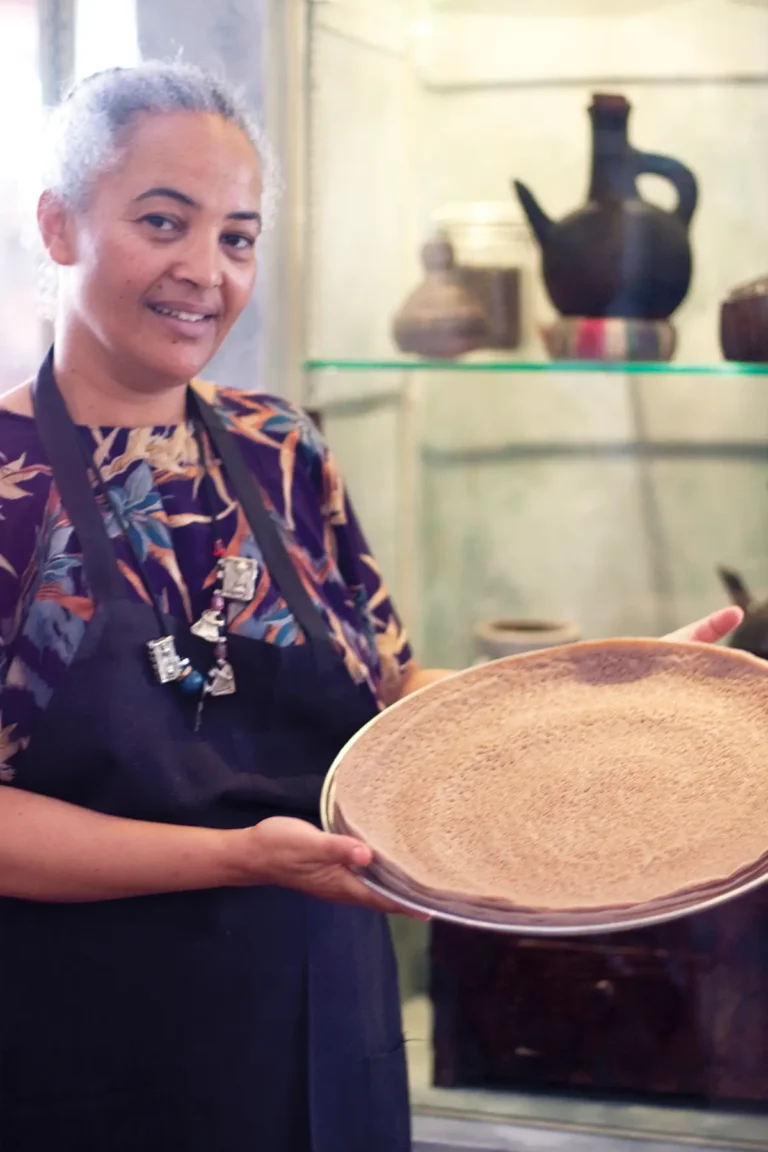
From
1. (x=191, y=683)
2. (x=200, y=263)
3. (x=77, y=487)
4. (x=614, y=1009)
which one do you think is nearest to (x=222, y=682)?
(x=191, y=683)

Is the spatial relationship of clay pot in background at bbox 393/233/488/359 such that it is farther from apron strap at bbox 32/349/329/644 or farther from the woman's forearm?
the woman's forearm

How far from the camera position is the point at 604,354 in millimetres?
1155

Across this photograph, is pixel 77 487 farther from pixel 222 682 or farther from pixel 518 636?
pixel 518 636

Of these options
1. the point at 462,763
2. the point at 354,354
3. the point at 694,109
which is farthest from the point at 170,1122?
the point at 694,109

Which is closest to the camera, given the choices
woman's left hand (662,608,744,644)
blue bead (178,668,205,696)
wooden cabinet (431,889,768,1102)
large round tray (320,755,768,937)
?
large round tray (320,755,768,937)

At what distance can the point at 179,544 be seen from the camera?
754 mm

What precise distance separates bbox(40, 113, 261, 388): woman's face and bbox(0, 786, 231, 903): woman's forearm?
25 cm

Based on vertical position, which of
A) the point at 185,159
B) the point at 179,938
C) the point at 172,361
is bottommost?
the point at 179,938

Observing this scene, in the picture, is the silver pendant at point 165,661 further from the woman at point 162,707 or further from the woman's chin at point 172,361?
the woman's chin at point 172,361

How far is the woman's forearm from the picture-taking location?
0.70m

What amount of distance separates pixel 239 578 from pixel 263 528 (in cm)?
5

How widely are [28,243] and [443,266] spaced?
20.6 inches

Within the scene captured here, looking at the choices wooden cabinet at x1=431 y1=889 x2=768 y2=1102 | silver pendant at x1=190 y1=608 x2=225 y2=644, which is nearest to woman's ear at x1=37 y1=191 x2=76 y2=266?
silver pendant at x1=190 y1=608 x2=225 y2=644

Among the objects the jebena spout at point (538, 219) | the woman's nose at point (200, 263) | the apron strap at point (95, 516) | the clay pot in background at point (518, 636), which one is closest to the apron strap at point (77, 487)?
the apron strap at point (95, 516)
